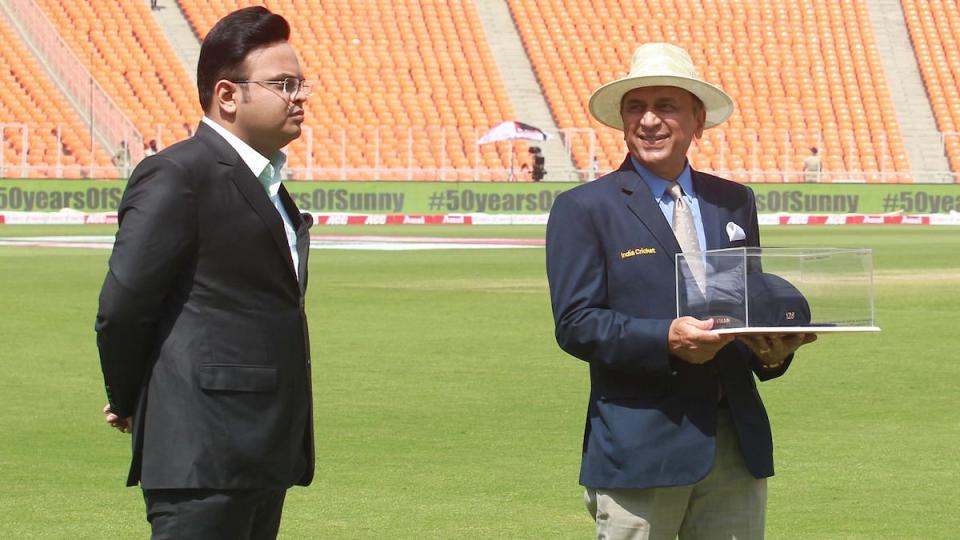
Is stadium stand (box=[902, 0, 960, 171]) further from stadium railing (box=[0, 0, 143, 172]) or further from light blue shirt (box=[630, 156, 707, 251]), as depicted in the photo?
light blue shirt (box=[630, 156, 707, 251])

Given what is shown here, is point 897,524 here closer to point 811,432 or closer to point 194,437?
point 811,432

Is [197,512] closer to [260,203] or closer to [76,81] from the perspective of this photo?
[260,203]

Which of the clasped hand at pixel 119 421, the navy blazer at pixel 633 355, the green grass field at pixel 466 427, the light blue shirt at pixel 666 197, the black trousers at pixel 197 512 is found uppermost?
the light blue shirt at pixel 666 197

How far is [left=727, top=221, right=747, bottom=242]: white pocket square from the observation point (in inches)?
181

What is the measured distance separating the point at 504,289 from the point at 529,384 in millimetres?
8732

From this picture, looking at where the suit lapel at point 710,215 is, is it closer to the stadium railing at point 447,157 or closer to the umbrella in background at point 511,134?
the stadium railing at point 447,157

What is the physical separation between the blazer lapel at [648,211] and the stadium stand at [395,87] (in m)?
37.9

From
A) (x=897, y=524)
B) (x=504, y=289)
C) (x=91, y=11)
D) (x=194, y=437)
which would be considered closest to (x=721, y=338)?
(x=194, y=437)

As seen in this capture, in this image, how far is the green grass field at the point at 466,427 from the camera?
7.82 m

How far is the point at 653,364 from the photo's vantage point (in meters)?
4.35

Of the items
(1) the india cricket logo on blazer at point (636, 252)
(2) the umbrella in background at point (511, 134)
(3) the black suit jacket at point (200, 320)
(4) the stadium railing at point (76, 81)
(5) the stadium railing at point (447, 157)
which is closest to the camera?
(3) the black suit jacket at point (200, 320)

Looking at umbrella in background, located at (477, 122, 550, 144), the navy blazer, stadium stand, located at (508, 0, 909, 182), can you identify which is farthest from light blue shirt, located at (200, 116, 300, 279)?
stadium stand, located at (508, 0, 909, 182)

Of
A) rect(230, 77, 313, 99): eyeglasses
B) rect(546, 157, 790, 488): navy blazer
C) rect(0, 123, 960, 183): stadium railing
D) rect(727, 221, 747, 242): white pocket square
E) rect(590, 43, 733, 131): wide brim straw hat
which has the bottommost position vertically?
rect(0, 123, 960, 183): stadium railing

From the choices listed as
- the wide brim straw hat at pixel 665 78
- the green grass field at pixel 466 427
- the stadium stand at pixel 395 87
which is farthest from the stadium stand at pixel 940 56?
the wide brim straw hat at pixel 665 78
